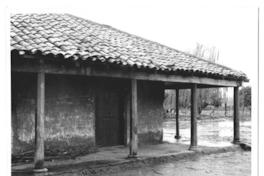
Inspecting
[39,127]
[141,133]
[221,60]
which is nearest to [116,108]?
[141,133]

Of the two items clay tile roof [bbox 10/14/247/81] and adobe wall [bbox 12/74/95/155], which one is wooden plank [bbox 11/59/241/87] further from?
adobe wall [bbox 12/74/95/155]

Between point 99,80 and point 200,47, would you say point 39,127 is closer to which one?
point 99,80

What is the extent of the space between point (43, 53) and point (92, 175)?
9.87 ft

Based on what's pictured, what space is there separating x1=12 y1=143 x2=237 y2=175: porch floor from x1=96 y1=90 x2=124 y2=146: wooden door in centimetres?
38

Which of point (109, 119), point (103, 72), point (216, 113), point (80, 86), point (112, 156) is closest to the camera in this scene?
point (103, 72)

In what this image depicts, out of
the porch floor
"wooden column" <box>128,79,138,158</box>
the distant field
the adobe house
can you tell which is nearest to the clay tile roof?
the adobe house

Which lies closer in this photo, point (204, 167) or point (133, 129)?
point (204, 167)

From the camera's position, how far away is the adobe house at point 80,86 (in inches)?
272

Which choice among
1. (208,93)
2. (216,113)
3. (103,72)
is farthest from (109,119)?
(216,113)

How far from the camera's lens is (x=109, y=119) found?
34.8ft

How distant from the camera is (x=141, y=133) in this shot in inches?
441

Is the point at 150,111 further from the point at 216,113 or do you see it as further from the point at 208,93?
the point at 216,113

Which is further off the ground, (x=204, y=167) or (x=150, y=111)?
(x=150, y=111)

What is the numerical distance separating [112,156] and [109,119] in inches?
80.5
